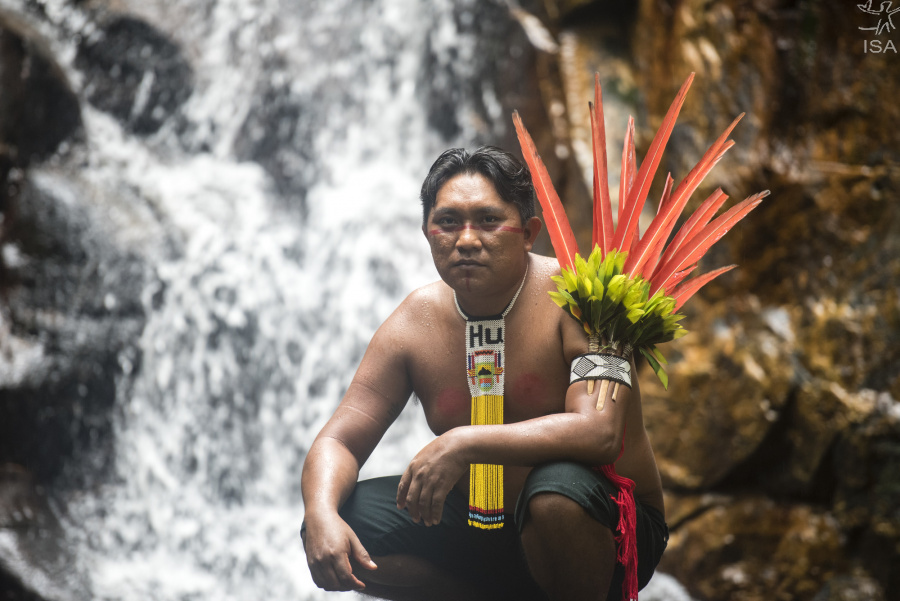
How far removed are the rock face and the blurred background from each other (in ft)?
0.04

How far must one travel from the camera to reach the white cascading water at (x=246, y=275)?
12.1 feet

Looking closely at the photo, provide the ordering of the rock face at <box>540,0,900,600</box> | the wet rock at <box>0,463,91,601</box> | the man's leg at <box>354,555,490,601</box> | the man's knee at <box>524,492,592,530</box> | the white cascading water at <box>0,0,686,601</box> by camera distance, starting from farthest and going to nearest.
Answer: the white cascading water at <box>0,0,686,601</box> → the rock face at <box>540,0,900,600</box> → the wet rock at <box>0,463,91,601</box> → the man's leg at <box>354,555,490,601</box> → the man's knee at <box>524,492,592,530</box>

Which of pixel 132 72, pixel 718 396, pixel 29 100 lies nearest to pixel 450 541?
pixel 718 396

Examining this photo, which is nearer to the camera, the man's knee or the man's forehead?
the man's knee

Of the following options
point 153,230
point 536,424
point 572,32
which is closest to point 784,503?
point 536,424

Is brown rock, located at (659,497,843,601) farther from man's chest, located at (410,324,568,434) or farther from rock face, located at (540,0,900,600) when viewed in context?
man's chest, located at (410,324,568,434)

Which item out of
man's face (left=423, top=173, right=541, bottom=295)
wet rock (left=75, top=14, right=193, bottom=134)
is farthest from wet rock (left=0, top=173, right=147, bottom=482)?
man's face (left=423, top=173, right=541, bottom=295)

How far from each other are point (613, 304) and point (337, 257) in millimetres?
3152

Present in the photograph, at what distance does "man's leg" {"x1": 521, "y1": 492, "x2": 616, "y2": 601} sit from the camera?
1.42 m

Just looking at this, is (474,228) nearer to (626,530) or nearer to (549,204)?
(549,204)

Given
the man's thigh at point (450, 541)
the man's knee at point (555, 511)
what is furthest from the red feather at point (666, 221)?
the man's thigh at point (450, 541)

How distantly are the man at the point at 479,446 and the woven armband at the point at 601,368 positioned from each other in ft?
0.09

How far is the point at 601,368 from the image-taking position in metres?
1.51

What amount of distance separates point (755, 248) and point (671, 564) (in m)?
1.44
